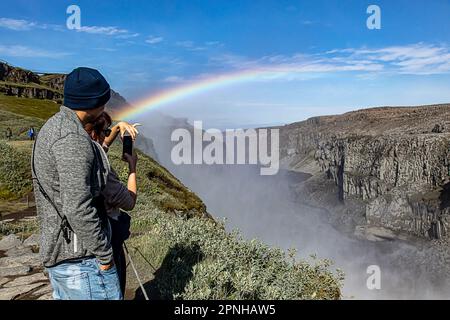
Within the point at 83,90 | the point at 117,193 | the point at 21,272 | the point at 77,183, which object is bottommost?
the point at 21,272

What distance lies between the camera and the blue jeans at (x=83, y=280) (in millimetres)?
3678

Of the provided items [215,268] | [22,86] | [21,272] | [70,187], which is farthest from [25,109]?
[70,187]

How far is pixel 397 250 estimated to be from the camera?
185375 millimetres

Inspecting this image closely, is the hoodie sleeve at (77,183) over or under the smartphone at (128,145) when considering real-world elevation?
under

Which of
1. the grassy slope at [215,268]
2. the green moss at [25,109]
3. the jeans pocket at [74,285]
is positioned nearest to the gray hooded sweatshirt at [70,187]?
the jeans pocket at [74,285]

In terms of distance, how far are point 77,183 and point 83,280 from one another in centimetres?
91

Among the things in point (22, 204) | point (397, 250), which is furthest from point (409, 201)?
point (22, 204)

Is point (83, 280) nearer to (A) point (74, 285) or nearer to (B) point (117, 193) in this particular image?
(A) point (74, 285)

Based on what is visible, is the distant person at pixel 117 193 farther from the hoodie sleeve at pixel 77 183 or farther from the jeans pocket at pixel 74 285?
the jeans pocket at pixel 74 285

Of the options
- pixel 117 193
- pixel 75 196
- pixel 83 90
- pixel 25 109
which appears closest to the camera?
pixel 75 196

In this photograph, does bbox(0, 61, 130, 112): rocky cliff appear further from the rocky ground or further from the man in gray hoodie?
the man in gray hoodie

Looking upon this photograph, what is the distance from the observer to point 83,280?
12.1ft
